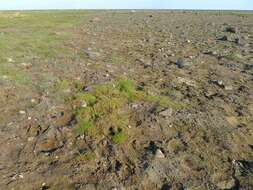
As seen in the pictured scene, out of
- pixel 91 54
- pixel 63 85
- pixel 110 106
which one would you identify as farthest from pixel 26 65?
pixel 110 106

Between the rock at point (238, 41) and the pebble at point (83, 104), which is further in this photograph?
the rock at point (238, 41)

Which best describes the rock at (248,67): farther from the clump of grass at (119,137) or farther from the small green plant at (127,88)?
the clump of grass at (119,137)

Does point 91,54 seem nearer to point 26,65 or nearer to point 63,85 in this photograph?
point 26,65

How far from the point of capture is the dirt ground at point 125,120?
725 cm

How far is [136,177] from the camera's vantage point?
720 centimetres

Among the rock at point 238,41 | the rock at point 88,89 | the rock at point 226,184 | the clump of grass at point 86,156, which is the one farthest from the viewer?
the rock at point 238,41

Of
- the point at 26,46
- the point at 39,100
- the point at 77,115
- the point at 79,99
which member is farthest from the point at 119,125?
the point at 26,46

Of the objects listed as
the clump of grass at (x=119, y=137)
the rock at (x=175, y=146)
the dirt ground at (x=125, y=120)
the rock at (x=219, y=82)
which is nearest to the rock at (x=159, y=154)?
the dirt ground at (x=125, y=120)

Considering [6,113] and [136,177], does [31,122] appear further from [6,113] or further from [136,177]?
[136,177]

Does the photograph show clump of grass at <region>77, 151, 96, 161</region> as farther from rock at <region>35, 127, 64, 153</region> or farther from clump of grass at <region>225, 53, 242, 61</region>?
clump of grass at <region>225, 53, 242, 61</region>

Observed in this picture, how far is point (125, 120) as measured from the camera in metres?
9.29

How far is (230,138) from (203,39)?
12.0m

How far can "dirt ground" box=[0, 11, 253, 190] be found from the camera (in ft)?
23.8

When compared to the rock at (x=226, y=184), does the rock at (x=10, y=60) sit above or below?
below
